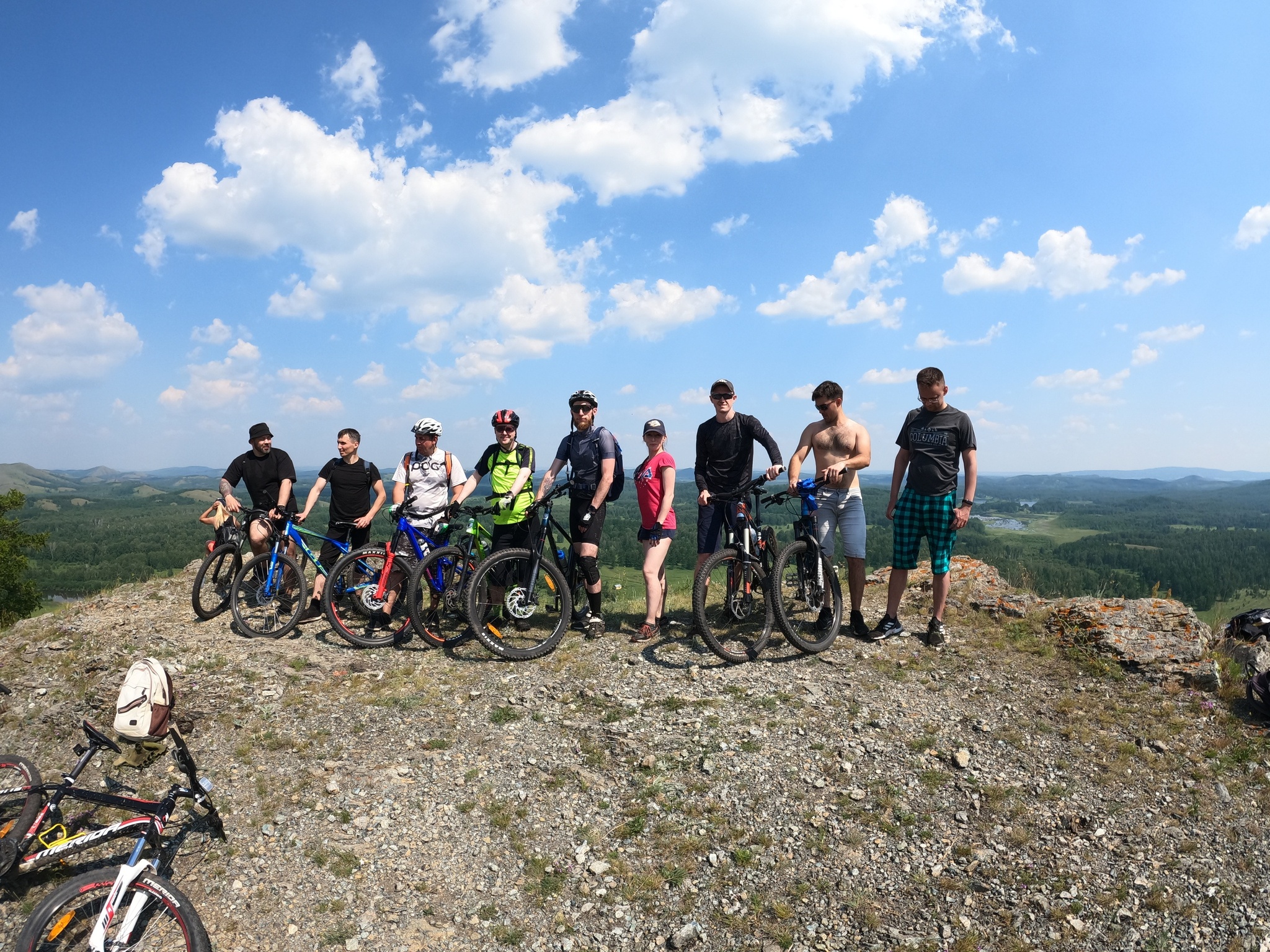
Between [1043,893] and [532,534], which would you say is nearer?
[1043,893]

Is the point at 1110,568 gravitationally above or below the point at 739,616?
below

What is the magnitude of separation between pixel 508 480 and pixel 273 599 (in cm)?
358

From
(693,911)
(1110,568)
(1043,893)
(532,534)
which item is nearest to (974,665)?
(1043,893)

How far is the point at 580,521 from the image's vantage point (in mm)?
7555

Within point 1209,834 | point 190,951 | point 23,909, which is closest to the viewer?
point 190,951

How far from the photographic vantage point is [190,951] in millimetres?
3361

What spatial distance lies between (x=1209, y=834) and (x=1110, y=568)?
343 feet

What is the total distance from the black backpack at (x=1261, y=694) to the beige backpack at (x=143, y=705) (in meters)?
9.10

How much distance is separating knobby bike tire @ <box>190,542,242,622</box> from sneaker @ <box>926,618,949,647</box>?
910cm

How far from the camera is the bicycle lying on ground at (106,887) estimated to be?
127 inches

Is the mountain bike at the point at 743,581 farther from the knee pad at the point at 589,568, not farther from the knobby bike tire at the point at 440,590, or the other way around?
the knobby bike tire at the point at 440,590

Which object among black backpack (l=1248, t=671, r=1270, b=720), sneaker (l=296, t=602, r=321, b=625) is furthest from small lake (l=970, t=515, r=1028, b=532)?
sneaker (l=296, t=602, r=321, b=625)

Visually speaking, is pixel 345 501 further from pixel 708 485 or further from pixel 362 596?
pixel 708 485

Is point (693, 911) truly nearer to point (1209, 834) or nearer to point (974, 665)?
point (1209, 834)
